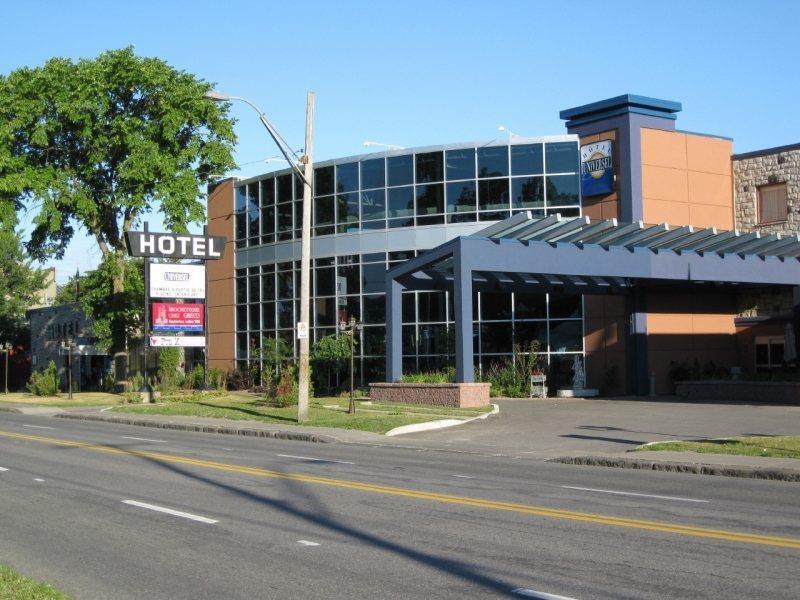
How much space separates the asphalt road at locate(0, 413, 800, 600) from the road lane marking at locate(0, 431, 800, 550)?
1.5 inches

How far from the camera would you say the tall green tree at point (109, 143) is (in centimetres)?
4566

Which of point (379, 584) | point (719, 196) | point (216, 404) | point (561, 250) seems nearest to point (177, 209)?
point (216, 404)

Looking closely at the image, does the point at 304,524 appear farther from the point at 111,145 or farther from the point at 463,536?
the point at 111,145

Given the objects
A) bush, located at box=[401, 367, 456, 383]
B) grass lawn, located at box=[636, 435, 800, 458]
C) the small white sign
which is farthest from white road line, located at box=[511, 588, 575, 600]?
bush, located at box=[401, 367, 456, 383]

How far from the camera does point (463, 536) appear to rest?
10.0 m

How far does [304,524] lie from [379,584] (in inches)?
123

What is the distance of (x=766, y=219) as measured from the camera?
1524 inches

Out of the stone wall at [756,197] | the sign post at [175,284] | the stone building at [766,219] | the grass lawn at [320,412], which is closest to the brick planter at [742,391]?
the stone building at [766,219]

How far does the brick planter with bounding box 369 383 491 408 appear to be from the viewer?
3067 centimetres

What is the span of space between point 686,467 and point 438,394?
15.2 m

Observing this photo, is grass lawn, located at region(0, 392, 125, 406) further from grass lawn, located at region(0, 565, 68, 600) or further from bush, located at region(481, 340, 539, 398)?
grass lawn, located at region(0, 565, 68, 600)

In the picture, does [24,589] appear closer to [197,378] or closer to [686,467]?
[686,467]

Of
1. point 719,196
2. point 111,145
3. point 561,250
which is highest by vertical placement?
point 111,145

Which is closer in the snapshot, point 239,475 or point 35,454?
point 239,475
